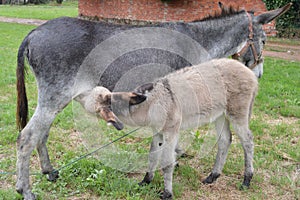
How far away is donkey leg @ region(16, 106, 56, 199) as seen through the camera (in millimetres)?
3797

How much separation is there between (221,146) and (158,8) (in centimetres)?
1208

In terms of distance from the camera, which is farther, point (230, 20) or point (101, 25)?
point (230, 20)

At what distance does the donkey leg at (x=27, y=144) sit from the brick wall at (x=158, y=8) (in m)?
9.89

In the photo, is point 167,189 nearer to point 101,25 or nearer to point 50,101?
point 50,101

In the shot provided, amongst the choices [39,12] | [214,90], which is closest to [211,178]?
[214,90]

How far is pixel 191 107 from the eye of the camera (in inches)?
150

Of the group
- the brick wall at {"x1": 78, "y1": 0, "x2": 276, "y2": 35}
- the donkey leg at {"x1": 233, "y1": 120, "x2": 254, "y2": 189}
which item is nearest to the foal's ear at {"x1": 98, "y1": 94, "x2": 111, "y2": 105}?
the donkey leg at {"x1": 233, "y1": 120, "x2": 254, "y2": 189}

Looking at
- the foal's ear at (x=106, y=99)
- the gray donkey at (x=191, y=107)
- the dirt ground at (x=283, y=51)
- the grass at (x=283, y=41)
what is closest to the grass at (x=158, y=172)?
the gray donkey at (x=191, y=107)

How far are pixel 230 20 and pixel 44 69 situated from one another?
2674 millimetres

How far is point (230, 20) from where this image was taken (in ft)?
15.9

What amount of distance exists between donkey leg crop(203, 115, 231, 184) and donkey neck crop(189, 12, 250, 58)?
990 mm

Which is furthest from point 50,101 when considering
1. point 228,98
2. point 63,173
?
point 228,98

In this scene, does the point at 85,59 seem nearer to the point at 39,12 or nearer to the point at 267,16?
the point at 267,16

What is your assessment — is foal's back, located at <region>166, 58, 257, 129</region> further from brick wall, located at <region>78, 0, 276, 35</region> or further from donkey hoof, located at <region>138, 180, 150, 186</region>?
brick wall, located at <region>78, 0, 276, 35</region>
